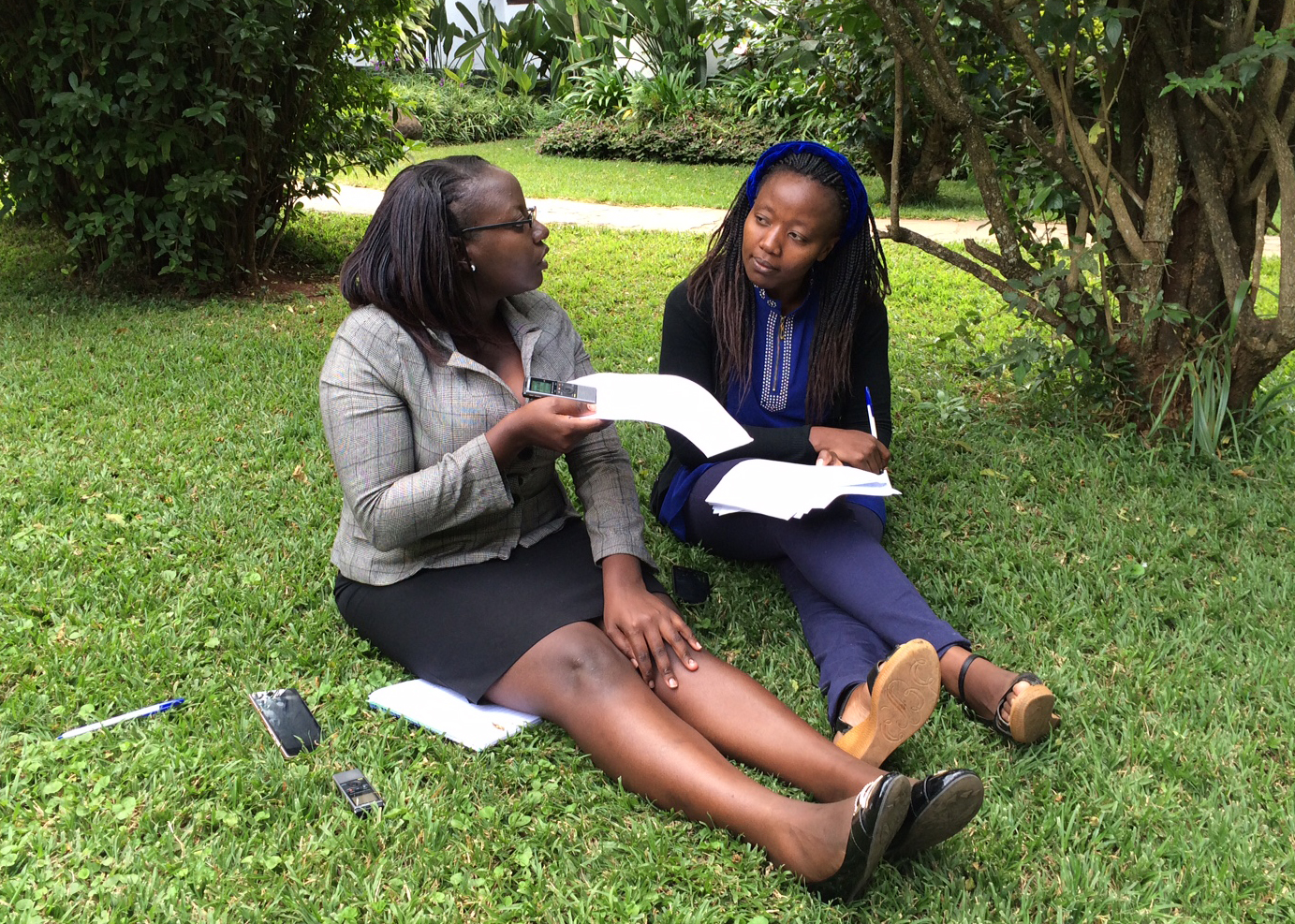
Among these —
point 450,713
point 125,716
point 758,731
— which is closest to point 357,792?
point 450,713

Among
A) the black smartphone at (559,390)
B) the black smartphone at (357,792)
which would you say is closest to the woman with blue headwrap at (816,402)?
the black smartphone at (559,390)

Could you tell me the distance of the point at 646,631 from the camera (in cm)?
262

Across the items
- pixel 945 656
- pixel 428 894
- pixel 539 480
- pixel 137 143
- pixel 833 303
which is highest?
pixel 137 143

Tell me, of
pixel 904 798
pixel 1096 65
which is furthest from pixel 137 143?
pixel 904 798

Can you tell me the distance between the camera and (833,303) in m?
3.26

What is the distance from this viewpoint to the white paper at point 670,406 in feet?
8.25

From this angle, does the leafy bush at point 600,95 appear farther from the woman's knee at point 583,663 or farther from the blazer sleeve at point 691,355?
the woman's knee at point 583,663

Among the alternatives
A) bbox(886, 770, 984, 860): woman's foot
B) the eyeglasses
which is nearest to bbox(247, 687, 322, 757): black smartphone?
the eyeglasses

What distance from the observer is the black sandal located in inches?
99.9

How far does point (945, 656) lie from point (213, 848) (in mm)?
1744

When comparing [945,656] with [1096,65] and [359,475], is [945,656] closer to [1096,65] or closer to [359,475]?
[359,475]

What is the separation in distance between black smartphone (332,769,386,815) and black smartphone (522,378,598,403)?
0.97 meters

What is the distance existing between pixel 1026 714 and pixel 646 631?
3.00 feet

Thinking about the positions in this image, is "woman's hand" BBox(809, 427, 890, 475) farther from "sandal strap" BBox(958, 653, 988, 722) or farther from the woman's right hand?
the woman's right hand
